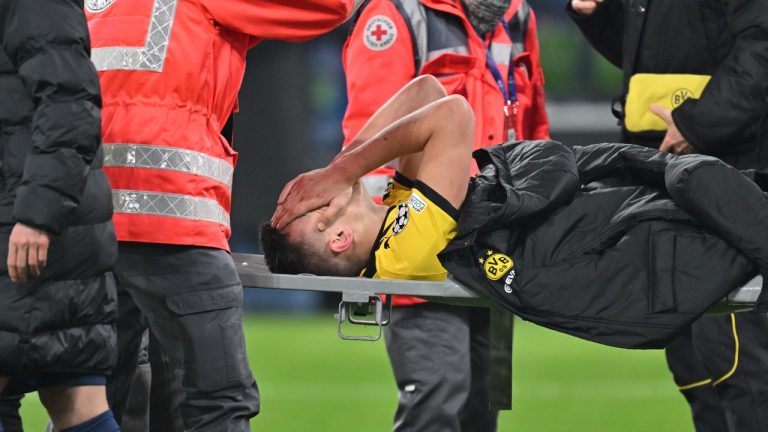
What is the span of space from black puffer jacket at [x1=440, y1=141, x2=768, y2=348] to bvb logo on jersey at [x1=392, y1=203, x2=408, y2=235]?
0.61 ft

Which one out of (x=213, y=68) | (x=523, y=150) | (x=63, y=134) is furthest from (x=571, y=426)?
(x=63, y=134)

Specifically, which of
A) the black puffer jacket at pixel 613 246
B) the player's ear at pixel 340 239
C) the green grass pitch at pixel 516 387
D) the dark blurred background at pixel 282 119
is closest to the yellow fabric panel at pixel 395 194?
the player's ear at pixel 340 239

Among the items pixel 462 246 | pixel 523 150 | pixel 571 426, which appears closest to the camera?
pixel 462 246

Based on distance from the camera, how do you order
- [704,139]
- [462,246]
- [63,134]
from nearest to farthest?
[63,134] < [462,246] < [704,139]

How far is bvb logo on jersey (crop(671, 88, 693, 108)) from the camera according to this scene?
384 centimetres

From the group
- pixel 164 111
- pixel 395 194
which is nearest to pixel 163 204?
pixel 164 111

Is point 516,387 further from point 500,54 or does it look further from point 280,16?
point 280,16

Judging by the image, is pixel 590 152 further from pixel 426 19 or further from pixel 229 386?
pixel 229 386

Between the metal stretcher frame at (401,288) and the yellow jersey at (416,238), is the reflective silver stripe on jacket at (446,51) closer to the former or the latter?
the yellow jersey at (416,238)

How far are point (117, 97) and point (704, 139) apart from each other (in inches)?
68.9

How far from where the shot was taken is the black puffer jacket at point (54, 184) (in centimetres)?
280

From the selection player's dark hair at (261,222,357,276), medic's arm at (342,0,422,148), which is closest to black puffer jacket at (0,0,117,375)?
player's dark hair at (261,222,357,276)

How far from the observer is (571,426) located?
5766mm

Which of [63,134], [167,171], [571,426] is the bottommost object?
[571,426]
